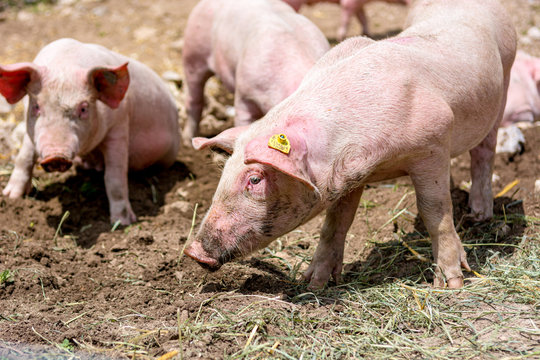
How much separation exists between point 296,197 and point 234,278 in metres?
0.85

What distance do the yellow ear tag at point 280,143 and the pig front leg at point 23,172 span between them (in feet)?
10.8

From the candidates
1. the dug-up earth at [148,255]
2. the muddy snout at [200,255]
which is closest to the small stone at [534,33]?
the dug-up earth at [148,255]

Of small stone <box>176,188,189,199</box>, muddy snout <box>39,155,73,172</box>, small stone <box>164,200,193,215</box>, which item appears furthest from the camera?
small stone <box>176,188,189,199</box>

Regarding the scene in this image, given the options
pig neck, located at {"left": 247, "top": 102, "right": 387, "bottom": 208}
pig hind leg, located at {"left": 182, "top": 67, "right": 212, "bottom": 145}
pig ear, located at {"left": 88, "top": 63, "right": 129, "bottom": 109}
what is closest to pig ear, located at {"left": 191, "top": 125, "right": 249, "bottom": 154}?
pig neck, located at {"left": 247, "top": 102, "right": 387, "bottom": 208}

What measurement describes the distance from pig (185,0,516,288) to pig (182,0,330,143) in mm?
1356

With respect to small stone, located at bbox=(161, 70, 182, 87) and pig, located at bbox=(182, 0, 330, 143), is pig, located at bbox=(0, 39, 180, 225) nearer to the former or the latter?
pig, located at bbox=(182, 0, 330, 143)

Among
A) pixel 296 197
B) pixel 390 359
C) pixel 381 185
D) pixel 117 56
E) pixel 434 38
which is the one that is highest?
pixel 434 38

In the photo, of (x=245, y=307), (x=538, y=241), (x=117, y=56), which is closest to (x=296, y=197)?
(x=245, y=307)

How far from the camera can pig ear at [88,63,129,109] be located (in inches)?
202

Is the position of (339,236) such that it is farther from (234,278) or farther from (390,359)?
(390,359)

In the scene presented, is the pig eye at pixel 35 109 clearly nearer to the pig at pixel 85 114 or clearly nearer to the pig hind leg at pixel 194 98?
the pig at pixel 85 114

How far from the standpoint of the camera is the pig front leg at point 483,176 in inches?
191

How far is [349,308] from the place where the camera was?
354 centimetres

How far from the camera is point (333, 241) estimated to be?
160 inches
